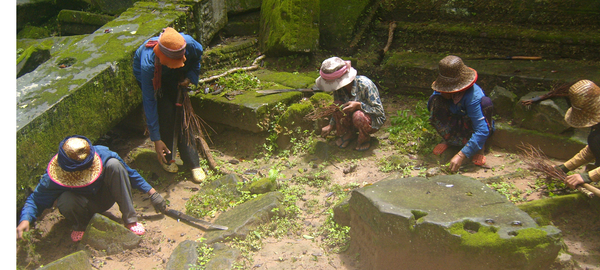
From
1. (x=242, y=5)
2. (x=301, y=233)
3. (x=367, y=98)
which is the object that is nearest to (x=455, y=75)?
(x=367, y=98)

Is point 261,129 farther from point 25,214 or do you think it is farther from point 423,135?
point 25,214

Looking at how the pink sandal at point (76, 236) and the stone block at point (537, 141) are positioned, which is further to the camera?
the stone block at point (537, 141)

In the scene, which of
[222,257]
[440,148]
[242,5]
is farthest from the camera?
[242,5]

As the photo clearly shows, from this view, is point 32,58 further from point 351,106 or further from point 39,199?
point 351,106

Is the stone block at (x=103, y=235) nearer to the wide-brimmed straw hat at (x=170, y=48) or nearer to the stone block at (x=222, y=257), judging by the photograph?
the stone block at (x=222, y=257)

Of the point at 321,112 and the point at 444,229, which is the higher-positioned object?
the point at 444,229

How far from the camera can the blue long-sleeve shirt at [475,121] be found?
383cm

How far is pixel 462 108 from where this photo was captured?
4055 mm

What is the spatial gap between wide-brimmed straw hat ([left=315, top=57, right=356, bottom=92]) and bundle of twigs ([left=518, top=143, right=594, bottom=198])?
6.09 feet

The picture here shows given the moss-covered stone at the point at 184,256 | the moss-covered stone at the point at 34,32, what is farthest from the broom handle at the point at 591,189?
the moss-covered stone at the point at 34,32

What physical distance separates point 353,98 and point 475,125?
1.27 metres

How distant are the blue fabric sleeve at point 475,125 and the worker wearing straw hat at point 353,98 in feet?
3.09

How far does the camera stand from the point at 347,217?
11.5 feet

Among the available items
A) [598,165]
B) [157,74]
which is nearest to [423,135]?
[598,165]
